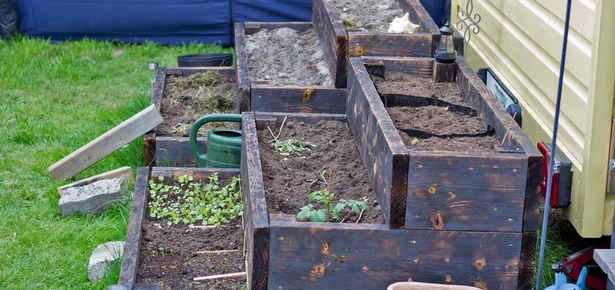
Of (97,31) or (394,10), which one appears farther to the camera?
(97,31)

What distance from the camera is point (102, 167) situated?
19.9 feet

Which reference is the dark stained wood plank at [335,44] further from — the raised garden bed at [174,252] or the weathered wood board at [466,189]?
the weathered wood board at [466,189]

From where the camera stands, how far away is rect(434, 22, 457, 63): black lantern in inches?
204

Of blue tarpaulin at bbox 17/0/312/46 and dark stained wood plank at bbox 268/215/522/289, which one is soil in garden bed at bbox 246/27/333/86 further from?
dark stained wood plank at bbox 268/215/522/289

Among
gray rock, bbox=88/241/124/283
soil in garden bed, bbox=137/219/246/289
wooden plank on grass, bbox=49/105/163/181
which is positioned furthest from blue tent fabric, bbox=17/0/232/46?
gray rock, bbox=88/241/124/283

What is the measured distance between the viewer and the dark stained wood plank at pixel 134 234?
155 inches

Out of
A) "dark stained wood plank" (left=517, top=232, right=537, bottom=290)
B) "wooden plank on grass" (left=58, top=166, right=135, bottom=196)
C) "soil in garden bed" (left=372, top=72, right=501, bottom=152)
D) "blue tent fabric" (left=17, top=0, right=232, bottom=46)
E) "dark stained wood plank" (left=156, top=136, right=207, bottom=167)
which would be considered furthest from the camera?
"blue tent fabric" (left=17, top=0, right=232, bottom=46)

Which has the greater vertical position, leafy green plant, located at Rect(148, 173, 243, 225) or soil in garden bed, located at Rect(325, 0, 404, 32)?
soil in garden bed, located at Rect(325, 0, 404, 32)

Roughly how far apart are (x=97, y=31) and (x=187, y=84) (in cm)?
284

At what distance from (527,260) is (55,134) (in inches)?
162

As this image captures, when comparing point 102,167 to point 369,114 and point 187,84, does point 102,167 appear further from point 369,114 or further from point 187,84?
point 369,114

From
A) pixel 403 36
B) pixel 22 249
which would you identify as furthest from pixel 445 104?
pixel 22 249

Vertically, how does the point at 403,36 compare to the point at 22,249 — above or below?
above

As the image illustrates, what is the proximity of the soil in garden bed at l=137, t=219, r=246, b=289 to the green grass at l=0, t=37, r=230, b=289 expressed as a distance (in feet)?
0.80
